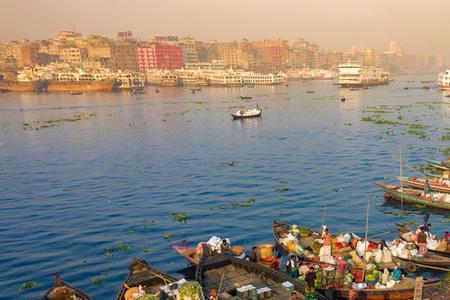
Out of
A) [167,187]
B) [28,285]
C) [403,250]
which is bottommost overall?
[28,285]

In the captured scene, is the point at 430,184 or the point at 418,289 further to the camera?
the point at 430,184

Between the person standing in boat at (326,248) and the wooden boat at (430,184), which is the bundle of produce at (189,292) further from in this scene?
the wooden boat at (430,184)

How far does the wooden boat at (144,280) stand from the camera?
1738 centimetres

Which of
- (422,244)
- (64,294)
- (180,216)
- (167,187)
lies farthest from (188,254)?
(167,187)

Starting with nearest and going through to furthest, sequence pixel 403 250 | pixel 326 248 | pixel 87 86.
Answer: pixel 326 248, pixel 403 250, pixel 87 86

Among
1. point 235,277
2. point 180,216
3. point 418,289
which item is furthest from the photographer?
point 180,216

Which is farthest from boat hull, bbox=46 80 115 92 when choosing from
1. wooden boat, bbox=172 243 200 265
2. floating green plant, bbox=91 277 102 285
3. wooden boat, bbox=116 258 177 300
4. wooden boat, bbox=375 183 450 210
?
wooden boat, bbox=116 258 177 300

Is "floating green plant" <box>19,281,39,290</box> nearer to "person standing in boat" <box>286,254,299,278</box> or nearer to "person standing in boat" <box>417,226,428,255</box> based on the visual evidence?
"person standing in boat" <box>286,254,299,278</box>

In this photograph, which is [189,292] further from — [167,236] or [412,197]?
[412,197]

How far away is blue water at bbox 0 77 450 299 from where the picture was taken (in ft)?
79.3

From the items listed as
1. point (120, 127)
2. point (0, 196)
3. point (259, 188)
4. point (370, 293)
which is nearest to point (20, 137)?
point (120, 127)

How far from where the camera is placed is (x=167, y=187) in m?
37.8

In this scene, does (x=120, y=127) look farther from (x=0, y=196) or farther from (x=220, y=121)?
Result: (x=0, y=196)

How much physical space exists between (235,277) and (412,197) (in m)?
18.7
